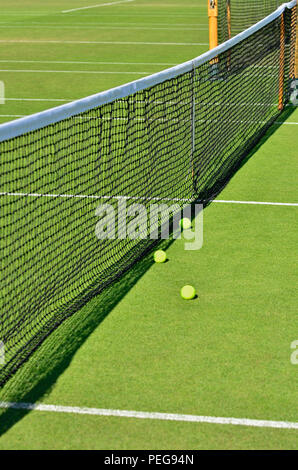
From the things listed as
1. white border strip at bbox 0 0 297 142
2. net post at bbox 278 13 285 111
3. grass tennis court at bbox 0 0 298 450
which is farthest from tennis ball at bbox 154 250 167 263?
net post at bbox 278 13 285 111

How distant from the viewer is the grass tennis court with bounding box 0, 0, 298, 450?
4785mm

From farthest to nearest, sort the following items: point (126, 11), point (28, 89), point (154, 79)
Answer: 1. point (126, 11)
2. point (28, 89)
3. point (154, 79)

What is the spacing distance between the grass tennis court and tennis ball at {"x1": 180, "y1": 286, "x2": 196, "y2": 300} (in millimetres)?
65

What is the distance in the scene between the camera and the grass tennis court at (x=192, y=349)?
4785 millimetres

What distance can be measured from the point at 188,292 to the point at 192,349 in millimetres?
974

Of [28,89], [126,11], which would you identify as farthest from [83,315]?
[126,11]

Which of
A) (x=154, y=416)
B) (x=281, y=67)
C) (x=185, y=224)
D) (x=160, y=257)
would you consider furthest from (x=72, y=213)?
(x=281, y=67)

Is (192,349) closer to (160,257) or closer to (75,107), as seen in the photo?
(160,257)

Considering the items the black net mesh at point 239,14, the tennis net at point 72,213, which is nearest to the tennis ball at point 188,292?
the tennis net at point 72,213

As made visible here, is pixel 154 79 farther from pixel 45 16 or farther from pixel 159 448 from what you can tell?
pixel 45 16

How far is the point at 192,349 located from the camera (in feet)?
19.1

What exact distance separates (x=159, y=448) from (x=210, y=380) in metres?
0.90

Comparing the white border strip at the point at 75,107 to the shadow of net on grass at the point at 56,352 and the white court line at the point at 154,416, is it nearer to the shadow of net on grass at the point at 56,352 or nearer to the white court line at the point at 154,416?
the shadow of net on grass at the point at 56,352
